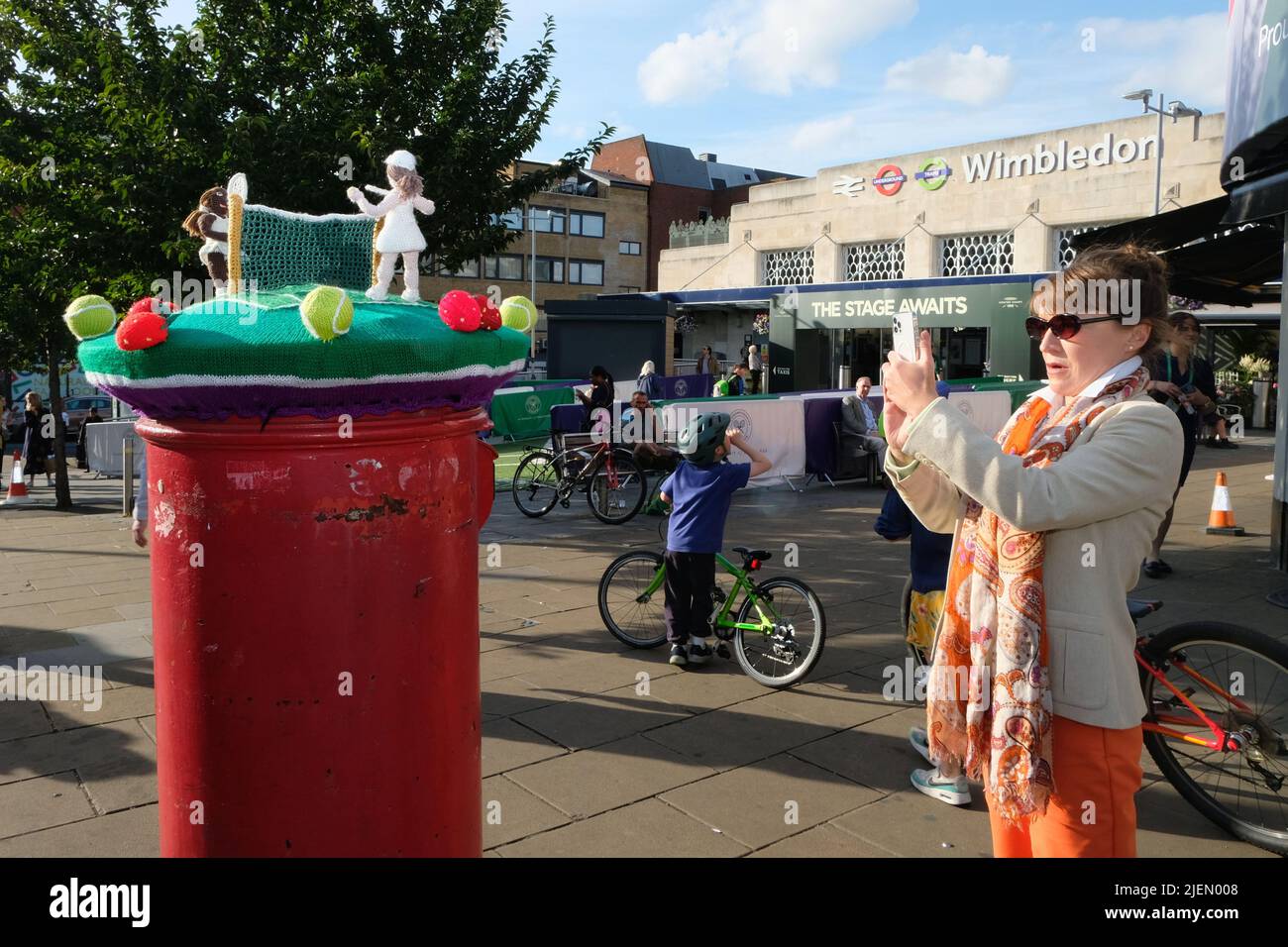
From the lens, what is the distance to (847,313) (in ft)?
87.5

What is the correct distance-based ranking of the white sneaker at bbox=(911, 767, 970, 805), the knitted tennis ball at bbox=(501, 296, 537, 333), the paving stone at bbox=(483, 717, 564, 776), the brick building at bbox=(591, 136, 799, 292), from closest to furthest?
1. the knitted tennis ball at bbox=(501, 296, 537, 333)
2. the white sneaker at bbox=(911, 767, 970, 805)
3. the paving stone at bbox=(483, 717, 564, 776)
4. the brick building at bbox=(591, 136, 799, 292)

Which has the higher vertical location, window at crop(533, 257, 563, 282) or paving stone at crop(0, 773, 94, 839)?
window at crop(533, 257, 563, 282)

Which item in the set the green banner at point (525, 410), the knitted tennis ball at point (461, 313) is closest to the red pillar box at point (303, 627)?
the knitted tennis ball at point (461, 313)

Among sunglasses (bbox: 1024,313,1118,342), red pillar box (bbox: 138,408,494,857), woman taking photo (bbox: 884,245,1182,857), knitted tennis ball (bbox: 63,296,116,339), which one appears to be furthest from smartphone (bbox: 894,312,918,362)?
knitted tennis ball (bbox: 63,296,116,339)

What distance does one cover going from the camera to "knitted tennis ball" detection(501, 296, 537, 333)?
244cm

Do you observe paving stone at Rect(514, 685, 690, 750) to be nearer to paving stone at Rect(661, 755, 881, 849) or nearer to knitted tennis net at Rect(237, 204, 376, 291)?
paving stone at Rect(661, 755, 881, 849)

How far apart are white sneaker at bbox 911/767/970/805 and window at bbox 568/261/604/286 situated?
5882 centimetres

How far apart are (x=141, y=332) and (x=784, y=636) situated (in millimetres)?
4363

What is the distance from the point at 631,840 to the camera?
12.7 ft

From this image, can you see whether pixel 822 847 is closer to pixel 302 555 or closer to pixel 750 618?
pixel 750 618

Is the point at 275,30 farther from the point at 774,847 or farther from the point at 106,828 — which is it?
the point at 774,847

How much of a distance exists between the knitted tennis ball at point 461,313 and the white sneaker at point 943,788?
3097mm

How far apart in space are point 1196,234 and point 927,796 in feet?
25.2
